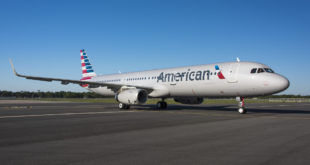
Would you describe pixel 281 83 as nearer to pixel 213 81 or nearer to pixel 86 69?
pixel 213 81

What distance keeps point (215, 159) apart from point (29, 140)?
510 cm

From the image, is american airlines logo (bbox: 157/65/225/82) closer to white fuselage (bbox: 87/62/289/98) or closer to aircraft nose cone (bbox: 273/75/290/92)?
white fuselage (bbox: 87/62/289/98)

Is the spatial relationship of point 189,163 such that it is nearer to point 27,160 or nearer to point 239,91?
point 27,160

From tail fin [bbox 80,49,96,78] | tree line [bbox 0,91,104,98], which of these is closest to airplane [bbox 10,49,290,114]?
tail fin [bbox 80,49,96,78]

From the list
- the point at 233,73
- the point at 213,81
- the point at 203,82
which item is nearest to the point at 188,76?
the point at 203,82

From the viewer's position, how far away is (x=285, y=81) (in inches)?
629

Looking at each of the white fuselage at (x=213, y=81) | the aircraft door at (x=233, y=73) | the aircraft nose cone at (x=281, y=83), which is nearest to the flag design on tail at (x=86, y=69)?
the white fuselage at (x=213, y=81)

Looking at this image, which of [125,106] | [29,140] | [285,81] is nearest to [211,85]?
[285,81]

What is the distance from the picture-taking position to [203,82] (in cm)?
1944

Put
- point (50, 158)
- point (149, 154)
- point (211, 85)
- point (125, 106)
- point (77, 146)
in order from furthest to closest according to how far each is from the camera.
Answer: point (125, 106)
point (211, 85)
point (77, 146)
point (149, 154)
point (50, 158)

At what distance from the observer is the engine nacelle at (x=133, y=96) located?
20.7 m

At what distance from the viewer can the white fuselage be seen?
1650cm

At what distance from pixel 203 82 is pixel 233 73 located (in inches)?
95.3

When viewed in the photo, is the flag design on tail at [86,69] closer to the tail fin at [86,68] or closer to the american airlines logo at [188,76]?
the tail fin at [86,68]
